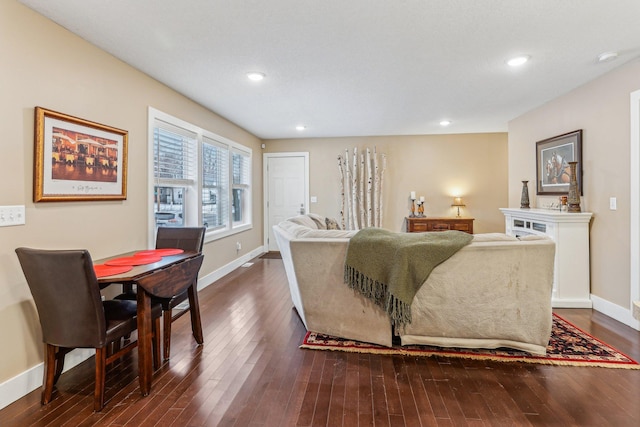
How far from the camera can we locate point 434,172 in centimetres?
636

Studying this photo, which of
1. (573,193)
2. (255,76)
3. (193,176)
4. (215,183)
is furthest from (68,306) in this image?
(573,193)

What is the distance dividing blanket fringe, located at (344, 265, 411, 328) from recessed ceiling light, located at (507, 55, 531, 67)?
2269 millimetres

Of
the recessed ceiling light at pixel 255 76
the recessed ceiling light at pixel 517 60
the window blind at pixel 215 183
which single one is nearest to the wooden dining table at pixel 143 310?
the recessed ceiling light at pixel 255 76

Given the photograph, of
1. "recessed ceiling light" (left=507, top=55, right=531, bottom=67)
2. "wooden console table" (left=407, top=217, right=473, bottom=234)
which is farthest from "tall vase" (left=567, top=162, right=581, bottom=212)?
"wooden console table" (left=407, top=217, right=473, bottom=234)

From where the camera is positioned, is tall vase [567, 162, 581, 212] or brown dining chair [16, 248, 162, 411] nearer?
brown dining chair [16, 248, 162, 411]

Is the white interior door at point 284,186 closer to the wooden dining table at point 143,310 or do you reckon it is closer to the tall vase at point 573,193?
the tall vase at point 573,193

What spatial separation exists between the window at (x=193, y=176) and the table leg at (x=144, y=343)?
1.53m

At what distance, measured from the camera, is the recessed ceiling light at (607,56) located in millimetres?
2736

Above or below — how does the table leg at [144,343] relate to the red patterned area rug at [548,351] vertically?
above

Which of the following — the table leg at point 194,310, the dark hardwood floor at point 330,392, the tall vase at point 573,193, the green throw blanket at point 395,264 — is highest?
the tall vase at point 573,193

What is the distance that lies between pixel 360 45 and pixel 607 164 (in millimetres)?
2718

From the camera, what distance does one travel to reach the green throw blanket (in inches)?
89.6

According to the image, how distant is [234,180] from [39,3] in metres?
3.63

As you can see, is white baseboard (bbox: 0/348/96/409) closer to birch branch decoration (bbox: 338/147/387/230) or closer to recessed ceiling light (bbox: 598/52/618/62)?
recessed ceiling light (bbox: 598/52/618/62)
